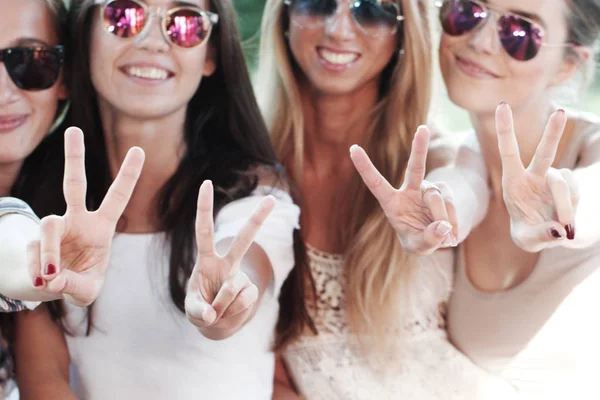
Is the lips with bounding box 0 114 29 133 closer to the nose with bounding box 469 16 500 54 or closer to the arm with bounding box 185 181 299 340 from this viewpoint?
the arm with bounding box 185 181 299 340

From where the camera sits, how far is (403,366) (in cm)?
118

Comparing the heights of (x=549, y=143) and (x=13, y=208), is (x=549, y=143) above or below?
above

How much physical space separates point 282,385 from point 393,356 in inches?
8.0

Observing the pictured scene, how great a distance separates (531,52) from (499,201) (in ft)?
0.85

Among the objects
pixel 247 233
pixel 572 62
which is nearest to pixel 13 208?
pixel 247 233

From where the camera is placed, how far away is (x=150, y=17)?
0.96 meters

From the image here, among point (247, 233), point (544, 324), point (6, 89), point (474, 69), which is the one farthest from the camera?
point (544, 324)

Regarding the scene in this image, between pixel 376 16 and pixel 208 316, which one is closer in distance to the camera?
pixel 208 316

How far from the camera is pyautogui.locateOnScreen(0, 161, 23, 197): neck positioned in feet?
3.34

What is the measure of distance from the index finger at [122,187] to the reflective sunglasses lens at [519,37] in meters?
0.55

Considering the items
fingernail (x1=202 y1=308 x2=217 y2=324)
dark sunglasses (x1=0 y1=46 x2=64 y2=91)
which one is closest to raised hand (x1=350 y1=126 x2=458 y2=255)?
fingernail (x1=202 y1=308 x2=217 y2=324)

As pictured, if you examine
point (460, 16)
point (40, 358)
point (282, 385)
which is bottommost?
point (282, 385)

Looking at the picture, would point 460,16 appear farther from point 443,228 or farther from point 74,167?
point 74,167

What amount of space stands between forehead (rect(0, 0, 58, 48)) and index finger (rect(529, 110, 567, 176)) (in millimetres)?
684
